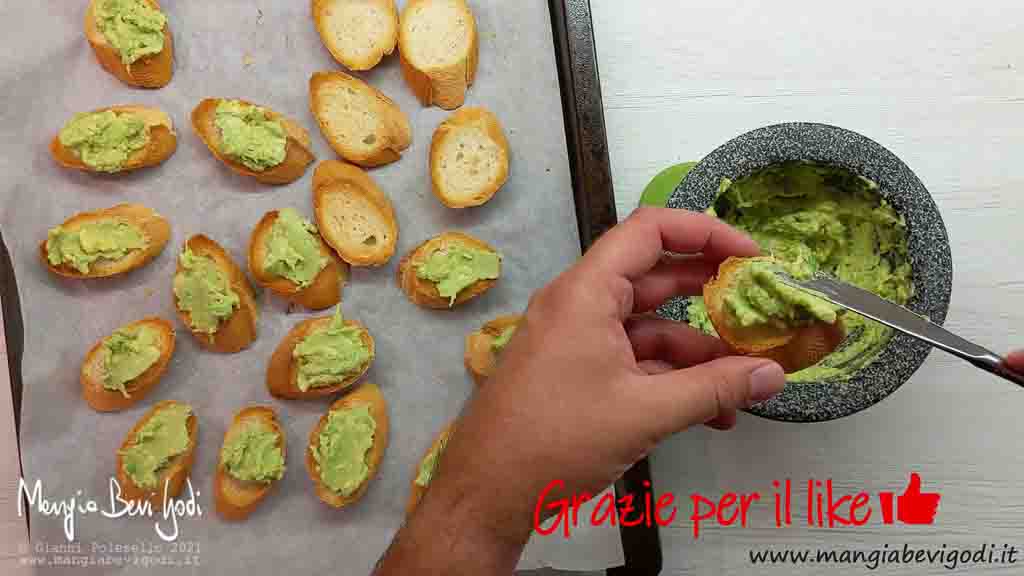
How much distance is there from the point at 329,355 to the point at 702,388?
0.58 m

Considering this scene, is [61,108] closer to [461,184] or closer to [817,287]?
[461,184]

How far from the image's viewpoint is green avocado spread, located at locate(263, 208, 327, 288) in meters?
1.11

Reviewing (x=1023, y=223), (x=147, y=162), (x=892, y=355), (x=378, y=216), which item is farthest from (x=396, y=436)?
(x=1023, y=223)

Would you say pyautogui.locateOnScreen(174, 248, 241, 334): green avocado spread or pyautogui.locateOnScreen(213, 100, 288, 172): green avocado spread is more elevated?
Result: pyautogui.locateOnScreen(213, 100, 288, 172): green avocado spread

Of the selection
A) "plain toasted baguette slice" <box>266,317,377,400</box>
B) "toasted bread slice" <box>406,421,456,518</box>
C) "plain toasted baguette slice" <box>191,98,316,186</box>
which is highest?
"plain toasted baguette slice" <box>191,98,316,186</box>

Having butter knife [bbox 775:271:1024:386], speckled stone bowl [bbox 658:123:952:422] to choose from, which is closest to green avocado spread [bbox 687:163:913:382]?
speckled stone bowl [bbox 658:123:952:422]

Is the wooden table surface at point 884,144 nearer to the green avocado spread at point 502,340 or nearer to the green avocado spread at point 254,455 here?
the green avocado spread at point 502,340

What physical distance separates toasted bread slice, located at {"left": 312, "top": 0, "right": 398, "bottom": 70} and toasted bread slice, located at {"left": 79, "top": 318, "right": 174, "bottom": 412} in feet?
1.68

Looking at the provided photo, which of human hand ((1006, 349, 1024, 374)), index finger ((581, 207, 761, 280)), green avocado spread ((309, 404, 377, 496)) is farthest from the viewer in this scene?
green avocado spread ((309, 404, 377, 496))

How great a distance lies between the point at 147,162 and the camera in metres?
1.16

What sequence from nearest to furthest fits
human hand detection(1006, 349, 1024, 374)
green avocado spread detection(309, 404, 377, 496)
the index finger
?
human hand detection(1006, 349, 1024, 374), the index finger, green avocado spread detection(309, 404, 377, 496)

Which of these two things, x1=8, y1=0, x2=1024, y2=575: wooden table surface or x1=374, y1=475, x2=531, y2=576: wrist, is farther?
x1=8, y1=0, x2=1024, y2=575: wooden table surface

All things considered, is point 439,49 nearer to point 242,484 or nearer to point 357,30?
point 357,30

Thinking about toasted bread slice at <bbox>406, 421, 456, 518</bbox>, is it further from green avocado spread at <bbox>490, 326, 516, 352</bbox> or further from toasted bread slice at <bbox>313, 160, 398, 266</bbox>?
toasted bread slice at <bbox>313, 160, 398, 266</bbox>
